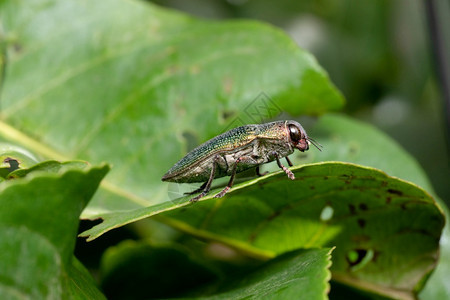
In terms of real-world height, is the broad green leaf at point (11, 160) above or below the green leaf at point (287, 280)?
above

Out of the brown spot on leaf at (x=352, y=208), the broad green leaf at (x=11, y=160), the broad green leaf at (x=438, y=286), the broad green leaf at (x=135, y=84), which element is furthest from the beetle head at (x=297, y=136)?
the broad green leaf at (x=11, y=160)

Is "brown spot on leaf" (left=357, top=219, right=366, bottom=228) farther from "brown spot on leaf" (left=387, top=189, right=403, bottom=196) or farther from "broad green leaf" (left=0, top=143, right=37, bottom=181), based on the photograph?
"broad green leaf" (left=0, top=143, right=37, bottom=181)

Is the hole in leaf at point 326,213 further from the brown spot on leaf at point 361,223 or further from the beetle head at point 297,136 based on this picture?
the beetle head at point 297,136

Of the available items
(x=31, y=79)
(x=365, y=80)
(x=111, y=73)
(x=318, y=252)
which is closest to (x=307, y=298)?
(x=318, y=252)

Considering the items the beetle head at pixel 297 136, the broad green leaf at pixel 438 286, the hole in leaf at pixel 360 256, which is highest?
the beetle head at pixel 297 136

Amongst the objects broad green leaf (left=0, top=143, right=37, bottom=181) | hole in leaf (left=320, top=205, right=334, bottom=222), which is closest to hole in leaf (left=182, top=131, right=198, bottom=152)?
hole in leaf (left=320, top=205, right=334, bottom=222)

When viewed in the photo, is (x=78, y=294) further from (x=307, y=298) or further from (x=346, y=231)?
(x=346, y=231)
